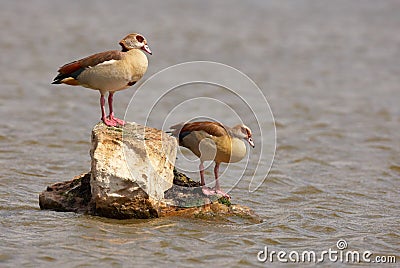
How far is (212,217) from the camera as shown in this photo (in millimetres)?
9883

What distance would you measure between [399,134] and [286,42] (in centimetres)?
1053

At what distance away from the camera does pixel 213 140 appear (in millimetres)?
9680

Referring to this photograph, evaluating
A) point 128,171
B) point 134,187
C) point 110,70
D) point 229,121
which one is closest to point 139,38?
point 110,70

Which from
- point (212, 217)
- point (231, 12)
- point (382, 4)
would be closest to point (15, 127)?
point (212, 217)

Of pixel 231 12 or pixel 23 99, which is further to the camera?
pixel 231 12

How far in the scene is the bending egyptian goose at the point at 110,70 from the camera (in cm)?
957

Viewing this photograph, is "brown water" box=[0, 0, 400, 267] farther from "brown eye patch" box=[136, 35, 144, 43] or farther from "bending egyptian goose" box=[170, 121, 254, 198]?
"brown eye patch" box=[136, 35, 144, 43]

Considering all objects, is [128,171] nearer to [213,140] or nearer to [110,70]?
[213,140]

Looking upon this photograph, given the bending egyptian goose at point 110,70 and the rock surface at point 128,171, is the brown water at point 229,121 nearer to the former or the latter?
the rock surface at point 128,171

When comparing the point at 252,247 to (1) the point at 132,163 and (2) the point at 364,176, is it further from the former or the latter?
(2) the point at 364,176

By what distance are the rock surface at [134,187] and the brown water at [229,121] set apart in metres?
0.19

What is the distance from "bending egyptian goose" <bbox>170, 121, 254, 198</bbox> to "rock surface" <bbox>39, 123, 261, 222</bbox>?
0.24 meters

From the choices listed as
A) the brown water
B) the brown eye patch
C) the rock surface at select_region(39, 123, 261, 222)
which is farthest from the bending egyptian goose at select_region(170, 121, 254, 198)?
the brown eye patch

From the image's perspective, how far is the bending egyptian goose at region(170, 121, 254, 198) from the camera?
969 centimetres
